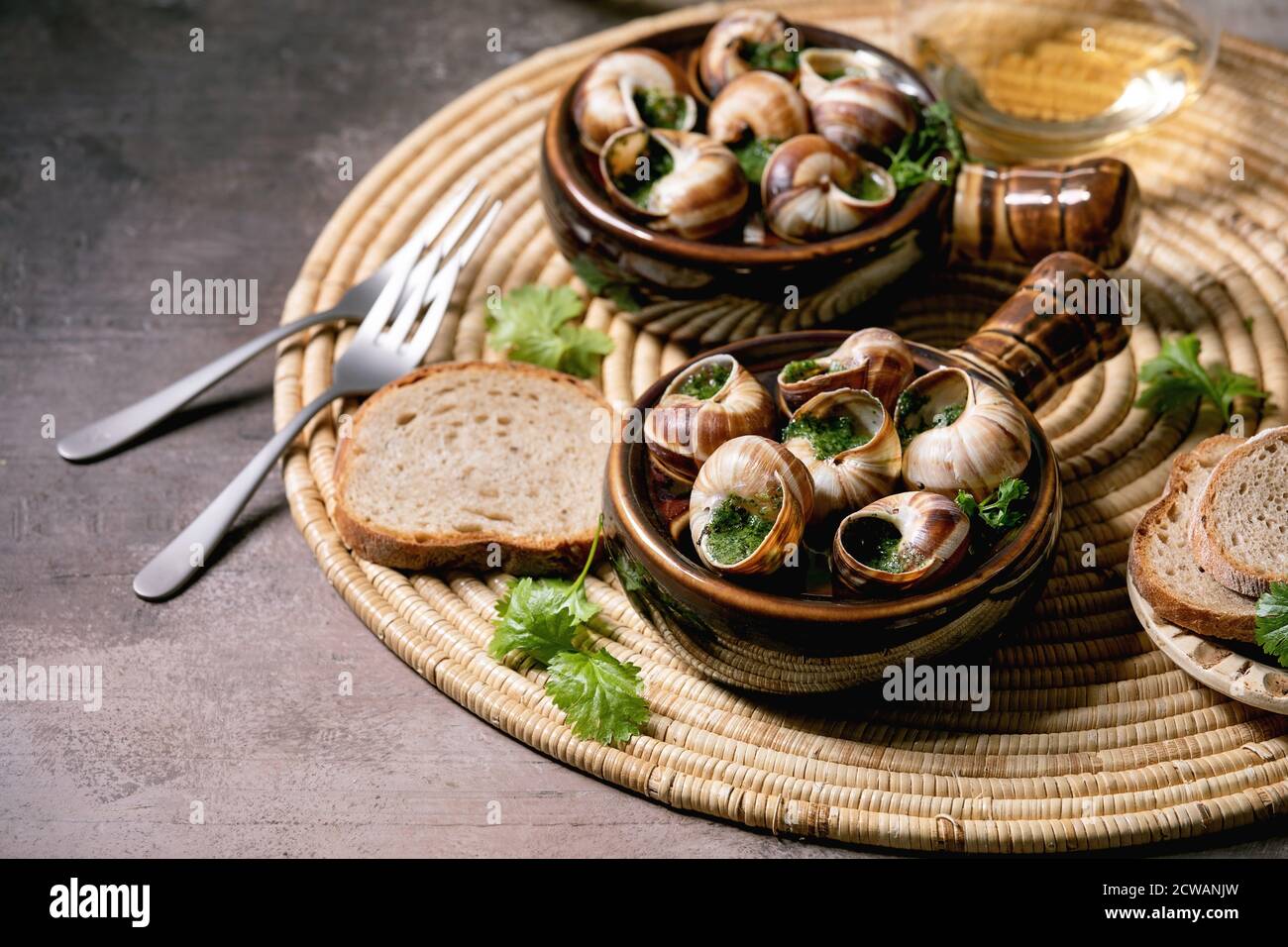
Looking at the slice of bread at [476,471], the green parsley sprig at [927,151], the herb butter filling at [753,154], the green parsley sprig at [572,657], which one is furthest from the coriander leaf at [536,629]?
the green parsley sprig at [927,151]

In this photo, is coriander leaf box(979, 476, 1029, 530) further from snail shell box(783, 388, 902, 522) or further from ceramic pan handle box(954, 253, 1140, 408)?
ceramic pan handle box(954, 253, 1140, 408)

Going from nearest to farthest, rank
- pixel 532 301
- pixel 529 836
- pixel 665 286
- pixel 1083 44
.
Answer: pixel 529 836, pixel 665 286, pixel 532 301, pixel 1083 44

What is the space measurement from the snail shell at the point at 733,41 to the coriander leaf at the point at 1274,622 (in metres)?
1.09

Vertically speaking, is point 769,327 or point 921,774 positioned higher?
point 769,327

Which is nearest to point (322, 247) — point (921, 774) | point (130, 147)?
point (130, 147)

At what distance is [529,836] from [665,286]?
814mm

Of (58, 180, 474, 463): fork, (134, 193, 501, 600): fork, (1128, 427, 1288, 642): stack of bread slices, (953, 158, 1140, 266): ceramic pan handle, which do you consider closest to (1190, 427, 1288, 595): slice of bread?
(1128, 427, 1288, 642): stack of bread slices

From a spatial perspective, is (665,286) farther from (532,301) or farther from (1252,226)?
(1252,226)

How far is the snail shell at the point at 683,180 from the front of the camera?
1906mm

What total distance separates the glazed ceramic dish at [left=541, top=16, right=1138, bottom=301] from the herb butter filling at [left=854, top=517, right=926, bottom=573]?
20.0 inches

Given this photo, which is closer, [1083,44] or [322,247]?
[322,247]

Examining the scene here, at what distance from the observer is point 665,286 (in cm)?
199

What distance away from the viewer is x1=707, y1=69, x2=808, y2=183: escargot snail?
200cm

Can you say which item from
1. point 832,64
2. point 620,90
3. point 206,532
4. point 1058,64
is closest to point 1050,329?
point 832,64
